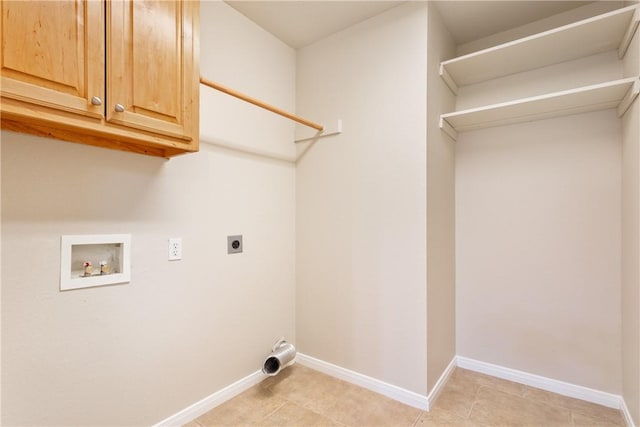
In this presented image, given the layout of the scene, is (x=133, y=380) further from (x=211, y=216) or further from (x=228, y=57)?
(x=228, y=57)

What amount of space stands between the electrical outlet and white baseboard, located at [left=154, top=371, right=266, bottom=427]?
0.93 meters

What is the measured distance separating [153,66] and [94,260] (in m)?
0.98

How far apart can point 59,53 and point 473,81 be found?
8.63 feet

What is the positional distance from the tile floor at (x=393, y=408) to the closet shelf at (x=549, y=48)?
90.8 inches

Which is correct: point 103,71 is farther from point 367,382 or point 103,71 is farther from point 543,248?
point 543,248

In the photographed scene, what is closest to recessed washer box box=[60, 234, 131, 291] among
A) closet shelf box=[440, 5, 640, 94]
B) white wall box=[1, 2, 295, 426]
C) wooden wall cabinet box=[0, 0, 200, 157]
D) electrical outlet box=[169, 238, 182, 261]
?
white wall box=[1, 2, 295, 426]

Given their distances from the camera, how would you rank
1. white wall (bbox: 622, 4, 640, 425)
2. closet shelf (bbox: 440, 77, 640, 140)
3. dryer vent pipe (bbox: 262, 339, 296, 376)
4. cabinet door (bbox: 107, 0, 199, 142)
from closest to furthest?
cabinet door (bbox: 107, 0, 199, 142) < white wall (bbox: 622, 4, 640, 425) < closet shelf (bbox: 440, 77, 640, 140) < dryer vent pipe (bbox: 262, 339, 296, 376)

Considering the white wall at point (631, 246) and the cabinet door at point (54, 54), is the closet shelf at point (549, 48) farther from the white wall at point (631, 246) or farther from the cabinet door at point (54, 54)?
the cabinet door at point (54, 54)

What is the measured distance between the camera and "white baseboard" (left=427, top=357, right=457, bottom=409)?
2.04 meters

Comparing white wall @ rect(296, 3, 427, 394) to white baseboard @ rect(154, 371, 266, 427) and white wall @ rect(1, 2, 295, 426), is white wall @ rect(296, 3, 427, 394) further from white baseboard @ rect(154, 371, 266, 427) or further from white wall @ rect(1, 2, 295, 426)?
white baseboard @ rect(154, 371, 266, 427)

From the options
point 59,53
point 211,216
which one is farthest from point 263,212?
point 59,53

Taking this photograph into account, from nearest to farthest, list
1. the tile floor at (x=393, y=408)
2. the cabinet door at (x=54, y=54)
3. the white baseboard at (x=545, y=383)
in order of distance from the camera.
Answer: the cabinet door at (x=54, y=54) < the tile floor at (x=393, y=408) < the white baseboard at (x=545, y=383)

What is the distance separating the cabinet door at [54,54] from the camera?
1.00 metres

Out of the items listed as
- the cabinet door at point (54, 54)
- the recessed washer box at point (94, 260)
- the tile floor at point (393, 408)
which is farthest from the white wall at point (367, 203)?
the cabinet door at point (54, 54)
